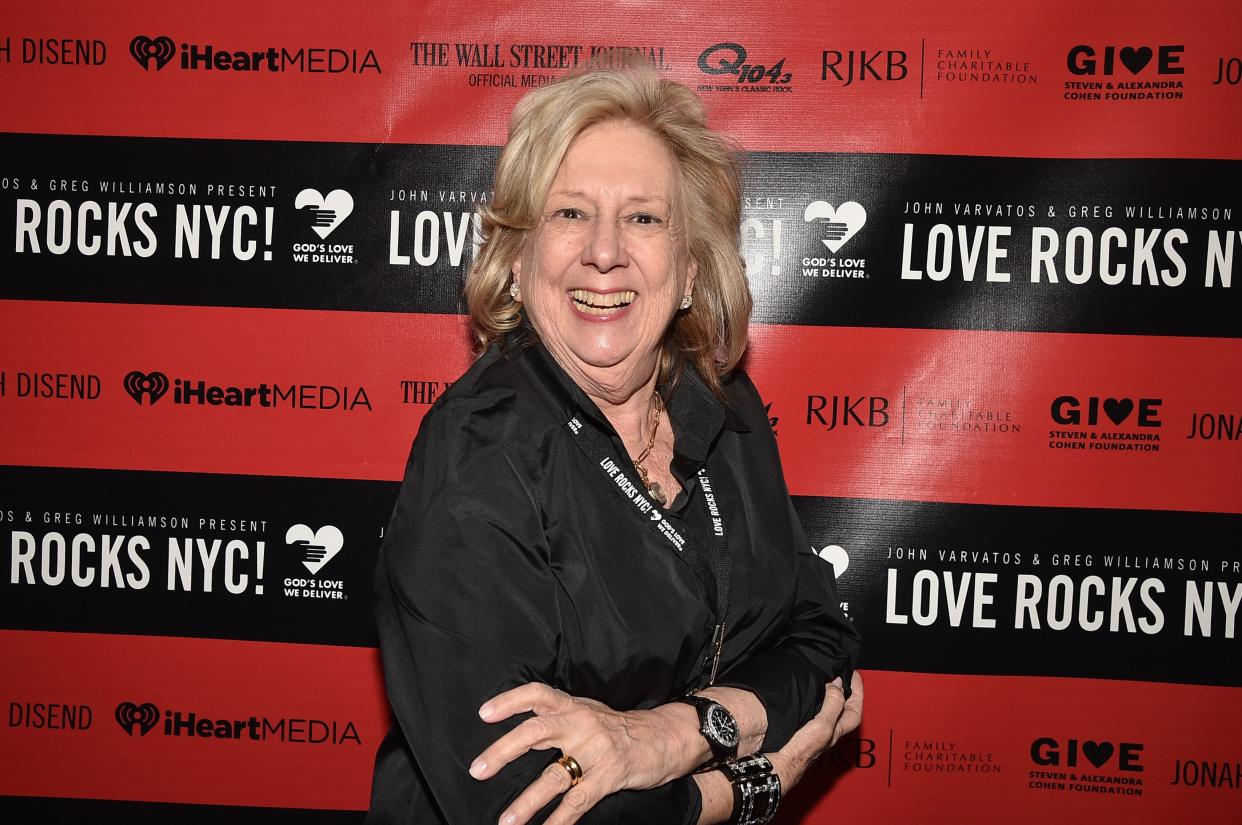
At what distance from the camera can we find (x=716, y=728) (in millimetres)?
1384

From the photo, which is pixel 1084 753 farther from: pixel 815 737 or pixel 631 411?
pixel 631 411

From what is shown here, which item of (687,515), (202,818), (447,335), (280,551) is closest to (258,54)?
(447,335)

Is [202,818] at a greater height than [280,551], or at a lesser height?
lesser

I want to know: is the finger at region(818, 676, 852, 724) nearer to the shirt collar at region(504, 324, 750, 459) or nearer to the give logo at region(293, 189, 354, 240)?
the shirt collar at region(504, 324, 750, 459)

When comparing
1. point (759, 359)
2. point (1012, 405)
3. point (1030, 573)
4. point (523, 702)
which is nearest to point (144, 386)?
point (759, 359)

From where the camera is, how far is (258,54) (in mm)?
2357

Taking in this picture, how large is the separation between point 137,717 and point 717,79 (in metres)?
A: 2.16

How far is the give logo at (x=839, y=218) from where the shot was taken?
2.33 metres

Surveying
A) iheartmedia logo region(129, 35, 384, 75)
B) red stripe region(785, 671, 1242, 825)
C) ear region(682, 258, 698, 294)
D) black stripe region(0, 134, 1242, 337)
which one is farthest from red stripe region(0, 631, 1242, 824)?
iheartmedia logo region(129, 35, 384, 75)

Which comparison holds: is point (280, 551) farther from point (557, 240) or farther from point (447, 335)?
point (557, 240)

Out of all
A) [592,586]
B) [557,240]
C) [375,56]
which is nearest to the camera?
[592,586]

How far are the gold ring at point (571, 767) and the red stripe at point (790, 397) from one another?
1.28 metres

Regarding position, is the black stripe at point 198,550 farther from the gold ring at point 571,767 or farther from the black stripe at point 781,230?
the gold ring at point 571,767

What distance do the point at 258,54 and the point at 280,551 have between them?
123 centimetres
